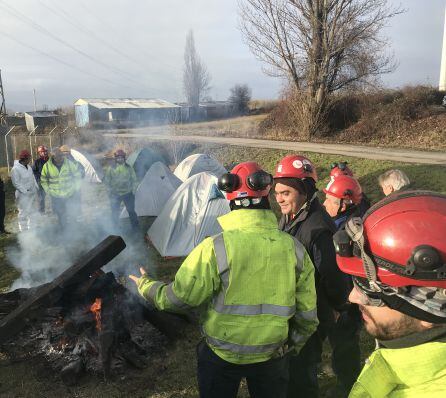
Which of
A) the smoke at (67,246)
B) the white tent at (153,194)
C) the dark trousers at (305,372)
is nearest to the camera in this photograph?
the dark trousers at (305,372)

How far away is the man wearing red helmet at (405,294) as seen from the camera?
3.93ft

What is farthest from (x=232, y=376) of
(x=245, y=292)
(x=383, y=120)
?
(x=383, y=120)

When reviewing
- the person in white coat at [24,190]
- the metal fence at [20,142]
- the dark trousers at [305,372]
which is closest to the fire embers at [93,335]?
the dark trousers at [305,372]

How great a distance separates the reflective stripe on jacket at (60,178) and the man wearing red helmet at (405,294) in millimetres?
8966

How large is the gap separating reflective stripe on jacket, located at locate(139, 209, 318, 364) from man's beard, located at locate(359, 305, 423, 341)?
906mm

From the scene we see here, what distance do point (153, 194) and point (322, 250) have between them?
28.0 feet

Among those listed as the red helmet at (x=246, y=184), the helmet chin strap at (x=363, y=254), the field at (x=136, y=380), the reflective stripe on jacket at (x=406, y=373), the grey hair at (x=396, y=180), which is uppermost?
the red helmet at (x=246, y=184)

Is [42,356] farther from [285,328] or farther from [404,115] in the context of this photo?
[404,115]

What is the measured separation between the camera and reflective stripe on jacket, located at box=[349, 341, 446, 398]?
116 cm

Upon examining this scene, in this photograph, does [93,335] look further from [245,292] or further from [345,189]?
[345,189]

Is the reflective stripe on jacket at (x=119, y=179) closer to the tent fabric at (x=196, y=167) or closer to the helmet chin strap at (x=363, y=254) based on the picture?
the tent fabric at (x=196, y=167)

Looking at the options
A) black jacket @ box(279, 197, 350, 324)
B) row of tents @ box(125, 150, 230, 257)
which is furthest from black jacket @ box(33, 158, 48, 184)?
black jacket @ box(279, 197, 350, 324)

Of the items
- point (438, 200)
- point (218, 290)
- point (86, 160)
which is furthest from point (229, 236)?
point (86, 160)

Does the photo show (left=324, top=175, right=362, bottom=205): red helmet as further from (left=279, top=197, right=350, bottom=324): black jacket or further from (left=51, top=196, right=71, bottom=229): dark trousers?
(left=51, top=196, right=71, bottom=229): dark trousers
